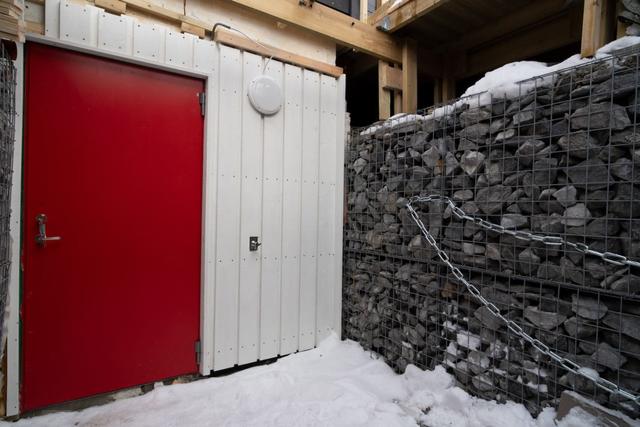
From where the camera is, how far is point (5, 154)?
1.72 meters

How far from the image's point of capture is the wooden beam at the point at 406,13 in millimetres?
2778

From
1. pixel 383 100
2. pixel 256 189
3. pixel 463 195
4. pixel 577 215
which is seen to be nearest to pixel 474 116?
pixel 463 195

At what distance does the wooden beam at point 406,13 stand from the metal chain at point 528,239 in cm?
164

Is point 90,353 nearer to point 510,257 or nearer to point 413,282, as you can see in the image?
point 413,282

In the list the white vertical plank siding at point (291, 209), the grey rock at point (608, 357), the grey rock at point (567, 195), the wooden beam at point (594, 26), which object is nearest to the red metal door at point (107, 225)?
the white vertical plank siding at point (291, 209)

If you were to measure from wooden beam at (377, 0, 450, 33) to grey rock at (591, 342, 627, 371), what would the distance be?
2.64 meters

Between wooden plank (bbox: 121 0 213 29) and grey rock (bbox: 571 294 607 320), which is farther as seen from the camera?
wooden plank (bbox: 121 0 213 29)

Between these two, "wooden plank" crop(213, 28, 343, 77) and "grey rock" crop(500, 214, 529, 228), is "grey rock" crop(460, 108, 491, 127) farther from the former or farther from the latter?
"wooden plank" crop(213, 28, 343, 77)

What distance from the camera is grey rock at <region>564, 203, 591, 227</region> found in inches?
63.4

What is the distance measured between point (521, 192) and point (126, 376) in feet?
9.09

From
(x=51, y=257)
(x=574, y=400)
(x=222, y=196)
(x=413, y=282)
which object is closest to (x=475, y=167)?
(x=413, y=282)

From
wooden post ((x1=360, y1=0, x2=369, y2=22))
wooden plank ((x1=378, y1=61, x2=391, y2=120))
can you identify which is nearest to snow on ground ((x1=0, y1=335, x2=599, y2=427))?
wooden plank ((x1=378, y1=61, x2=391, y2=120))

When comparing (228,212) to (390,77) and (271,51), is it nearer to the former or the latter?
(271,51)

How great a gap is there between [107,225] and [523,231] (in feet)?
8.43
